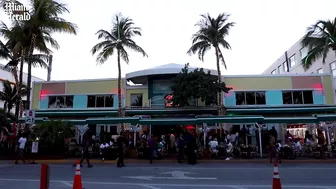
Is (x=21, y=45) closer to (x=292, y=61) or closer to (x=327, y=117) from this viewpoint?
(x=327, y=117)

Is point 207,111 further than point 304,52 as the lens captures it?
No

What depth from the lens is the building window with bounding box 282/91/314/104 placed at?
2511 centimetres

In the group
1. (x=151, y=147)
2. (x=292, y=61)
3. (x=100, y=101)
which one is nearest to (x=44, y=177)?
(x=151, y=147)

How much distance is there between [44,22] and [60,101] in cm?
790

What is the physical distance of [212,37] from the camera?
2419 centimetres

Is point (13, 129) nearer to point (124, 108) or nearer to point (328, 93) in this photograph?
point (124, 108)

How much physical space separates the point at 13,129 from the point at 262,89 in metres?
19.5

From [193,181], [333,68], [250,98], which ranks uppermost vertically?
[333,68]

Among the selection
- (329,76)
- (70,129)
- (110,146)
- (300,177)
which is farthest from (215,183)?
(329,76)

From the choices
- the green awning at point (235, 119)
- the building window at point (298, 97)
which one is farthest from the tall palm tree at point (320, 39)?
the green awning at point (235, 119)

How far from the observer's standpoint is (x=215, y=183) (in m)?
9.87

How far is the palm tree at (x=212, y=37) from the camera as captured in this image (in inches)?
947

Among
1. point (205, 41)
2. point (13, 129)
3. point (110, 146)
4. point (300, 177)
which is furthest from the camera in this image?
point (205, 41)

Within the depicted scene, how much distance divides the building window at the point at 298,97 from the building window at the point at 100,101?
48.3ft
